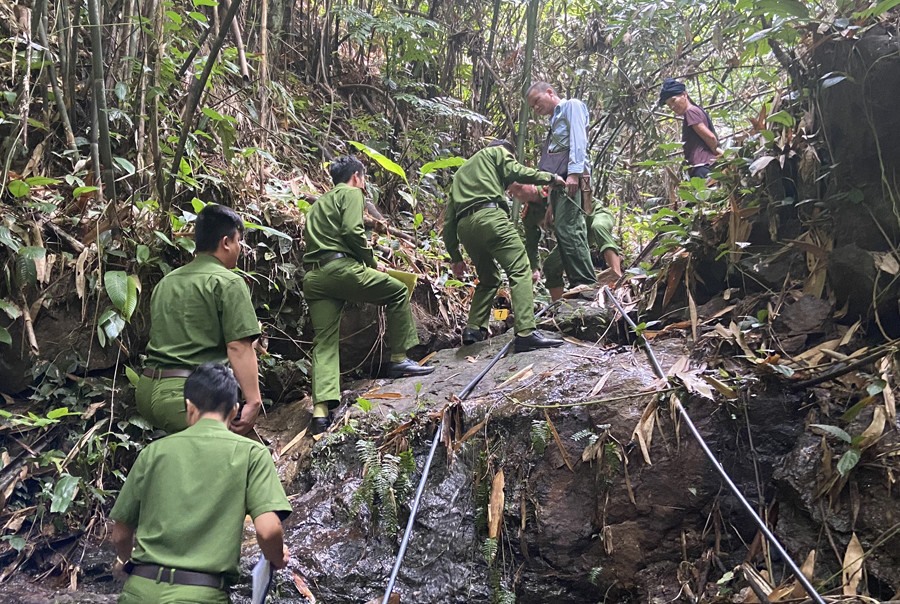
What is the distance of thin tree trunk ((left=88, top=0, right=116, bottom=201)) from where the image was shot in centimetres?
461

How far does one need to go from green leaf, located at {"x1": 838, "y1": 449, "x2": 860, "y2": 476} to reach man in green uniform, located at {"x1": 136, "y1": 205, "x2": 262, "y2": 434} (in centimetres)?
308

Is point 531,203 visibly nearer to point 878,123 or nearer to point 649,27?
point 878,123

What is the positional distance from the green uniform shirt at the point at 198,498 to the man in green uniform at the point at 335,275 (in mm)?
2282

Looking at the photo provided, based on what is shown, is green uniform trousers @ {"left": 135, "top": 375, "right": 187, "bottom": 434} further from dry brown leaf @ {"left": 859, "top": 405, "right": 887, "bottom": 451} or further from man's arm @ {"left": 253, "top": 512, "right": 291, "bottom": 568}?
dry brown leaf @ {"left": 859, "top": 405, "right": 887, "bottom": 451}

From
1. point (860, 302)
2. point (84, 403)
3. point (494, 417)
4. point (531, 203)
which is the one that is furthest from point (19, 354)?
point (860, 302)

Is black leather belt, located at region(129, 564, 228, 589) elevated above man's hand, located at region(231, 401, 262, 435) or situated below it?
below

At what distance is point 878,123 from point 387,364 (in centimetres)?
419

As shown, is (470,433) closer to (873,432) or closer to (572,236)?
(873,432)

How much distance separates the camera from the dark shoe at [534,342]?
5.17 m

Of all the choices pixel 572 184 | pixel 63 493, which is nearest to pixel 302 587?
pixel 63 493

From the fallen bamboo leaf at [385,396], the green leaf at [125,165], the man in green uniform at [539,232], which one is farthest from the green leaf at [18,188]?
the man in green uniform at [539,232]

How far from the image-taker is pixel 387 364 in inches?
226

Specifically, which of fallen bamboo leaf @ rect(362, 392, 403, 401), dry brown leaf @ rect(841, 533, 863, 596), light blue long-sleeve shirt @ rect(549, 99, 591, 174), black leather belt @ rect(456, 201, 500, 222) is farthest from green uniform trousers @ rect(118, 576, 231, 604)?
light blue long-sleeve shirt @ rect(549, 99, 591, 174)

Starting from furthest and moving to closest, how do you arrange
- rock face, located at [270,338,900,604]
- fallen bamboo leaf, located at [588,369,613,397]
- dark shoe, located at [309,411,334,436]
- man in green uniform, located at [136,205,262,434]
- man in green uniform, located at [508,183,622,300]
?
1. man in green uniform, located at [508,183,622,300]
2. dark shoe, located at [309,411,334,436]
3. fallen bamboo leaf, located at [588,369,613,397]
4. man in green uniform, located at [136,205,262,434]
5. rock face, located at [270,338,900,604]
